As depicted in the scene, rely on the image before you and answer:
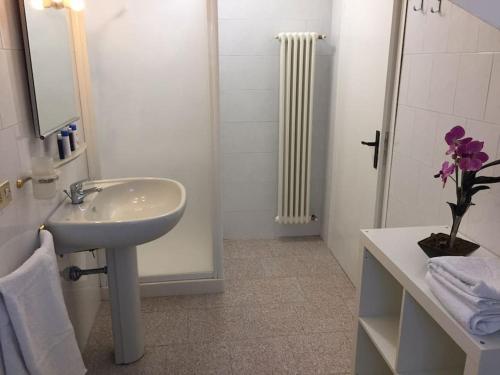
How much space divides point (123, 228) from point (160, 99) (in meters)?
0.98

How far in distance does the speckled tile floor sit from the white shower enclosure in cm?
32

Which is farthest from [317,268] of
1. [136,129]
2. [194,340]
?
[136,129]

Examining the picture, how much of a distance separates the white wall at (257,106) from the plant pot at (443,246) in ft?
6.63

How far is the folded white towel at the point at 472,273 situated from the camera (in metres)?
1.05

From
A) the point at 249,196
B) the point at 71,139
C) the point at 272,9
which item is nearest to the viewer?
the point at 71,139

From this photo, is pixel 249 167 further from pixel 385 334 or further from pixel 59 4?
pixel 385 334

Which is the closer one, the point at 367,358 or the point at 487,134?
the point at 487,134

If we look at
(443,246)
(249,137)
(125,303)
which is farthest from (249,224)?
(443,246)

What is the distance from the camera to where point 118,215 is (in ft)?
7.20

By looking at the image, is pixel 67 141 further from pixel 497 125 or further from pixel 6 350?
pixel 497 125

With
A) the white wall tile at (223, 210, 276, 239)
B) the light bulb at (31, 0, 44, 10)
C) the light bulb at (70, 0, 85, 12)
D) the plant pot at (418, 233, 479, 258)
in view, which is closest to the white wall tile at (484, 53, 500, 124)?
the plant pot at (418, 233, 479, 258)

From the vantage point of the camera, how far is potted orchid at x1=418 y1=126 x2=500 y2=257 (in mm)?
1263

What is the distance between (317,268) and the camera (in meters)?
3.14

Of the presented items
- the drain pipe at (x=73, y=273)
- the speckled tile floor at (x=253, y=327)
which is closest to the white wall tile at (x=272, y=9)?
the speckled tile floor at (x=253, y=327)
